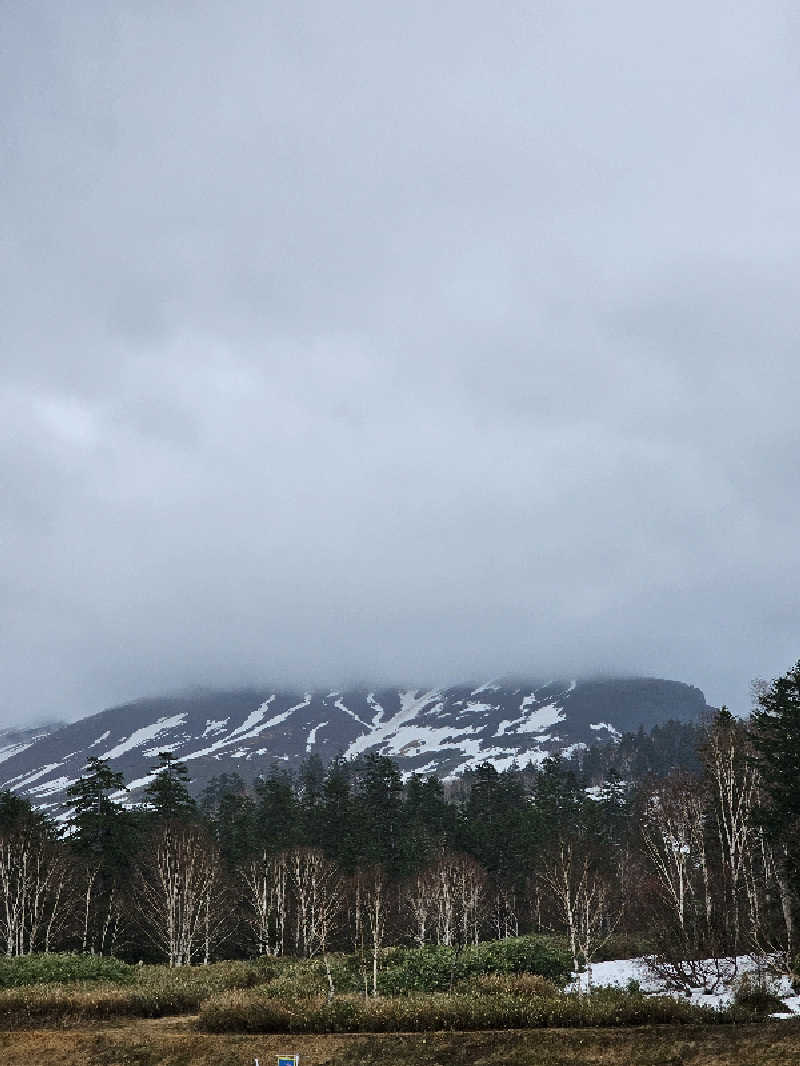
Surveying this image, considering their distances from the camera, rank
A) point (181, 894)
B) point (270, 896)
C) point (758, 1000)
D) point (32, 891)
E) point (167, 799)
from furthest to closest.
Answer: point (167, 799), point (270, 896), point (181, 894), point (32, 891), point (758, 1000)

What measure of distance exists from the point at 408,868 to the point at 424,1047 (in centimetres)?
4580

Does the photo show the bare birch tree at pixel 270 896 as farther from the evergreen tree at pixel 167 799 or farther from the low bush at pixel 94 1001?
the low bush at pixel 94 1001

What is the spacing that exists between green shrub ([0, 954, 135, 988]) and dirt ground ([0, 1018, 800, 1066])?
1058 cm

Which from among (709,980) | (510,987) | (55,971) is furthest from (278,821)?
(709,980)

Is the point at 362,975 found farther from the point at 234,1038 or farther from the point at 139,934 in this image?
the point at 139,934

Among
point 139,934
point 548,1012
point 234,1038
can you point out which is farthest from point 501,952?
point 139,934

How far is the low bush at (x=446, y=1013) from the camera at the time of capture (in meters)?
19.7

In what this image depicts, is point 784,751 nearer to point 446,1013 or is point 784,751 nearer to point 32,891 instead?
point 446,1013

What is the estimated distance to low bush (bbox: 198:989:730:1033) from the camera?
19734 mm

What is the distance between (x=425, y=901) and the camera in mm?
53312

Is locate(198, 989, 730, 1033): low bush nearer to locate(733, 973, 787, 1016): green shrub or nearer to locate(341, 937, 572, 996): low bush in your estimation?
locate(733, 973, 787, 1016): green shrub

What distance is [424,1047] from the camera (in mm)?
18875

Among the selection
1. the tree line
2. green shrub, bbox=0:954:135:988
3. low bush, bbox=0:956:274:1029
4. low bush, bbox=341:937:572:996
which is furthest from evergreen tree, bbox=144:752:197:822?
low bush, bbox=0:956:274:1029

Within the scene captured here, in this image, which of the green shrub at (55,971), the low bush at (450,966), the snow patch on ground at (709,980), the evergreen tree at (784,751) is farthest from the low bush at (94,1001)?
the evergreen tree at (784,751)
